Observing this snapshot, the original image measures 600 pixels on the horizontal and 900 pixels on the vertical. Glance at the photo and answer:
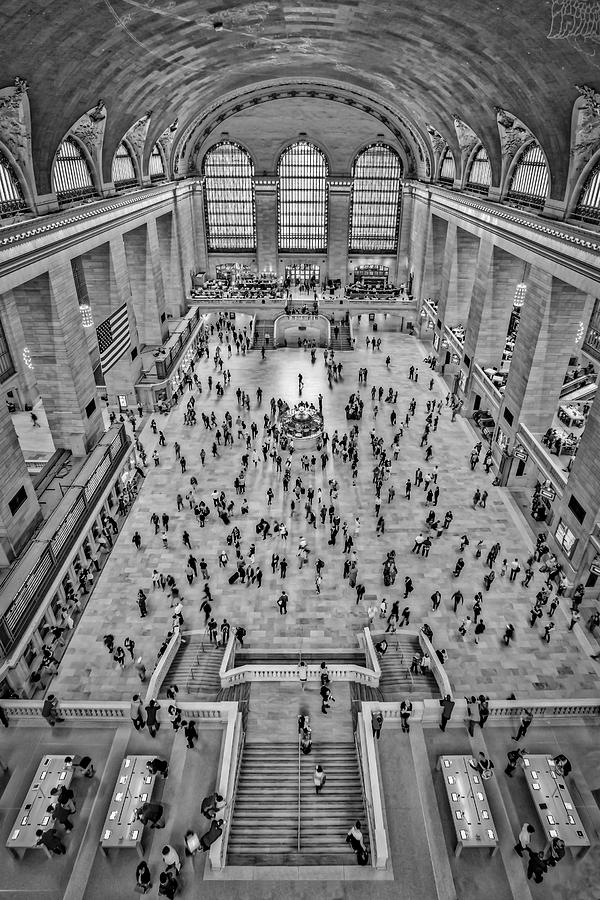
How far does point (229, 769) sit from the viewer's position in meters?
9.77

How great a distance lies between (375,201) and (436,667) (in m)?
35.8

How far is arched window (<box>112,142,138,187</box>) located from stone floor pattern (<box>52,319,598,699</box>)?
11597mm

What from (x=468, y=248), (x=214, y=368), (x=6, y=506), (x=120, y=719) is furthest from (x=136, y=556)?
(x=468, y=248)

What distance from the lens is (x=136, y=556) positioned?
16.4 meters

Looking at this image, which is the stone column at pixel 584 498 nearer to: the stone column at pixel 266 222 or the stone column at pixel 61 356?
the stone column at pixel 61 356

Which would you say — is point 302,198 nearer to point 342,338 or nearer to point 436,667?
point 342,338

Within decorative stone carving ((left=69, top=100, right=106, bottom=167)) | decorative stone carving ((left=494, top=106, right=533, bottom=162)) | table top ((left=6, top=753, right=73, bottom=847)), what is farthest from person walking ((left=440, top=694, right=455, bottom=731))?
decorative stone carving ((left=69, top=100, right=106, bottom=167))

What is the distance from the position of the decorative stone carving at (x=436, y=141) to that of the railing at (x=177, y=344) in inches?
696

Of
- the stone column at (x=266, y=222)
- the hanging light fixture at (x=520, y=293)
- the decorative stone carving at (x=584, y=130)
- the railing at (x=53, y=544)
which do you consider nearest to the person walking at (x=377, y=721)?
the railing at (x=53, y=544)

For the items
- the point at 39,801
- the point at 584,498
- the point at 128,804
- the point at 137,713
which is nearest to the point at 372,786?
the point at 128,804

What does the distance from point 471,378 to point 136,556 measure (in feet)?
54.6

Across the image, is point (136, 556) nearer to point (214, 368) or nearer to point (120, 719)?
point (120, 719)

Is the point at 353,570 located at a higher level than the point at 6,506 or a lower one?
lower

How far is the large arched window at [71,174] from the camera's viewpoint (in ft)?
61.3
